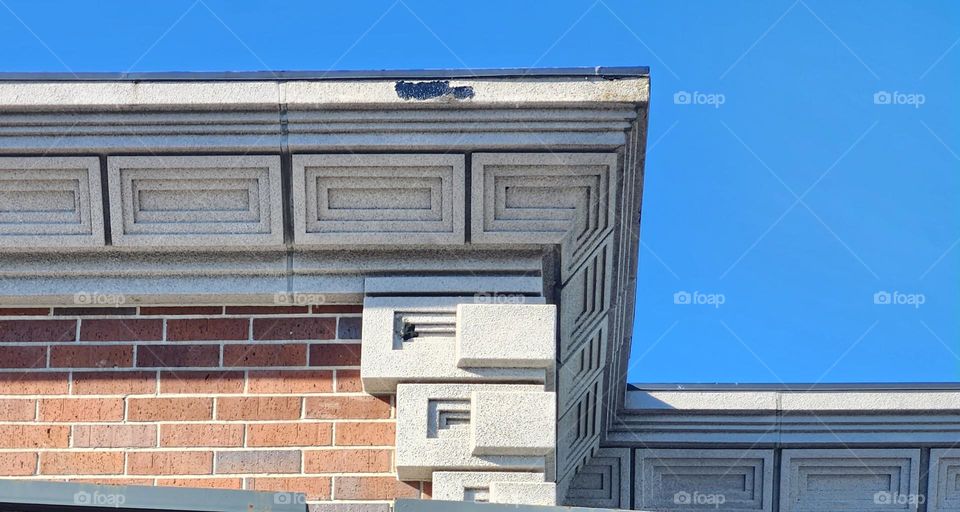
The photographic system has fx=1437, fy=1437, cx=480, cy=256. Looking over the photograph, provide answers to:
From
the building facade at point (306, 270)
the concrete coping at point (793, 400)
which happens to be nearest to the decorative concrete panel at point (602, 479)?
the concrete coping at point (793, 400)

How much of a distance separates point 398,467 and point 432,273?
2.37ft

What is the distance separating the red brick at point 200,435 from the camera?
4.93 metres

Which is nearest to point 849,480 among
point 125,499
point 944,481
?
point 944,481

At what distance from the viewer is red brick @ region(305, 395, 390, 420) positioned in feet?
16.3

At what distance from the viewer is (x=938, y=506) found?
664 centimetres

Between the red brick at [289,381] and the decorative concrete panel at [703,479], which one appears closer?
the red brick at [289,381]

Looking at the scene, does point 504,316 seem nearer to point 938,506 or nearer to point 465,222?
point 465,222

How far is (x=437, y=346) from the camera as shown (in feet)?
16.3

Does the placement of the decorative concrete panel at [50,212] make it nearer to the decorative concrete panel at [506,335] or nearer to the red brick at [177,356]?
the red brick at [177,356]

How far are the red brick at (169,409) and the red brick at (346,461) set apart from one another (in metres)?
0.39

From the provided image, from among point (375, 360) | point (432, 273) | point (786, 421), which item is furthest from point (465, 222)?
point (786, 421)

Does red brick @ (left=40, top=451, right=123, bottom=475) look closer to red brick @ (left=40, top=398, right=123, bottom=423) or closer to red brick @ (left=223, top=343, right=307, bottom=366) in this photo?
red brick @ (left=40, top=398, right=123, bottom=423)

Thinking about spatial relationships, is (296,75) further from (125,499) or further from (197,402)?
(125,499)

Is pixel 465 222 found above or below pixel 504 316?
above
